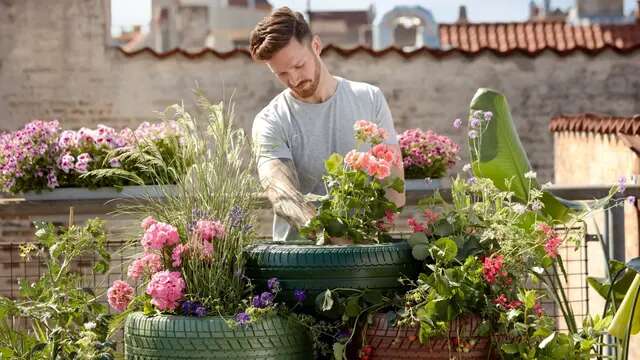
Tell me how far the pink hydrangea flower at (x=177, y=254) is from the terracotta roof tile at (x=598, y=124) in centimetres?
509

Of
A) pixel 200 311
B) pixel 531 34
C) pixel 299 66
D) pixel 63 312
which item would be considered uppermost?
pixel 531 34

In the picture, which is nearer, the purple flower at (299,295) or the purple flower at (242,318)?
the purple flower at (242,318)

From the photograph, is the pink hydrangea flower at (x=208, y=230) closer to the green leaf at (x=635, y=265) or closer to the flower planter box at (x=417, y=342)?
the flower planter box at (x=417, y=342)

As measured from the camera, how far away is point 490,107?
476 centimetres

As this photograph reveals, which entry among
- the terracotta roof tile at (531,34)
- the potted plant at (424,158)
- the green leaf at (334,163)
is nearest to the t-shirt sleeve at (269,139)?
the green leaf at (334,163)

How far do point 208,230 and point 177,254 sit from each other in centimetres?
10

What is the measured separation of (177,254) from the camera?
3.11 m

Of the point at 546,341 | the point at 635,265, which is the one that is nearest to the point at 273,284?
the point at 546,341

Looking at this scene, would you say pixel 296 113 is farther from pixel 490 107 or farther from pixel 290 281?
pixel 490 107

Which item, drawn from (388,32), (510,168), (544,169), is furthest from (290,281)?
(388,32)

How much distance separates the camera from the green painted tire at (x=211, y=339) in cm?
296

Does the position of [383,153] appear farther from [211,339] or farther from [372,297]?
[211,339]

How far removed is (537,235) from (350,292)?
1.86 feet

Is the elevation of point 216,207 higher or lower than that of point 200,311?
higher
